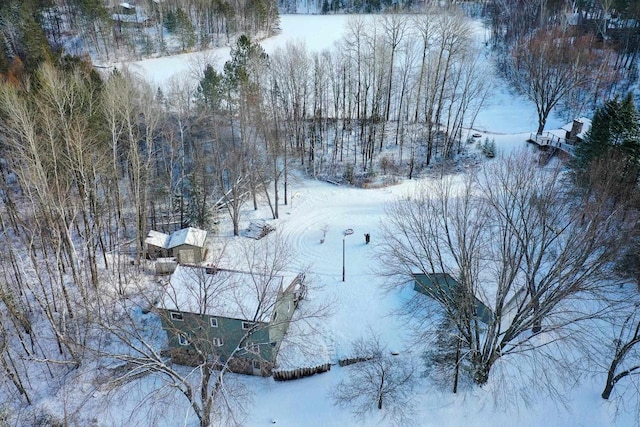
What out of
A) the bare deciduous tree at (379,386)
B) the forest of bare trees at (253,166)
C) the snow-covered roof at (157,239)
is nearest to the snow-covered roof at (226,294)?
the forest of bare trees at (253,166)

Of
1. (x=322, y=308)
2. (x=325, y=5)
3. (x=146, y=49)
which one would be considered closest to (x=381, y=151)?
(x=322, y=308)

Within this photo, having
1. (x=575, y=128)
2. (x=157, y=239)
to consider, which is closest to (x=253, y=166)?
(x=157, y=239)

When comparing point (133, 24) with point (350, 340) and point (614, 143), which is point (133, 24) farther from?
point (614, 143)

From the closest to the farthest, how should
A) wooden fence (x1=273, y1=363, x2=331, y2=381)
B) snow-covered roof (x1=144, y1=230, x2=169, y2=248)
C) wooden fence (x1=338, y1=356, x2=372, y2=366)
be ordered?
wooden fence (x1=273, y1=363, x2=331, y2=381), wooden fence (x1=338, y1=356, x2=372, y2=366), snow-covered roof (x1=144, y1=230, x2=169, y2=248)

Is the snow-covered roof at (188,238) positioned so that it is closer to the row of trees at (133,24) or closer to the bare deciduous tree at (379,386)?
the bare deciduous tree at (379,386)

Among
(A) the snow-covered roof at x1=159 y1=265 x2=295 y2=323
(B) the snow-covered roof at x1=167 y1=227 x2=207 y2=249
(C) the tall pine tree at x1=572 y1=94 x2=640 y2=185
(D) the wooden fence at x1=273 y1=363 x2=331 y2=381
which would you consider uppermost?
(C) the tall pine tree at x1=572 y1=94 x2=640 y2=185

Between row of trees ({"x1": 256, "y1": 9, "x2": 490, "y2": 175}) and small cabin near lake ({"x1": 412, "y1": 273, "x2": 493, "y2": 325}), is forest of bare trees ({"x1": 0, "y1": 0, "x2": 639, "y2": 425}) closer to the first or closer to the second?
row of trees ({"x1": 256, "y1": 9, "x2": 490, "y2": 175})

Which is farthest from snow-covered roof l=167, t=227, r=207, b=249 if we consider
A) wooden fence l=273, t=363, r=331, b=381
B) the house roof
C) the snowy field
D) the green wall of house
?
wooden fence l=273, t=363, r=331, b=381
